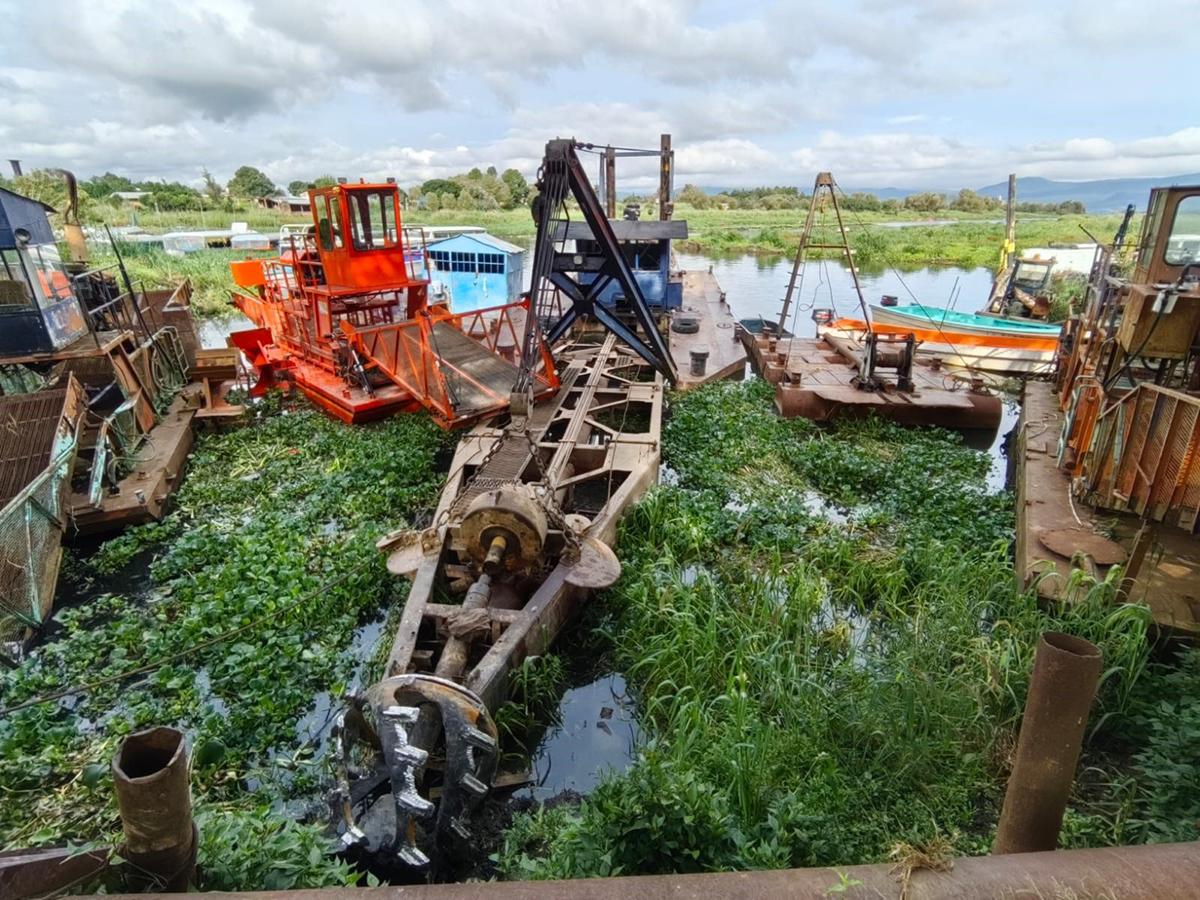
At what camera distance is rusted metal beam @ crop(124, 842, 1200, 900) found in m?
1.93

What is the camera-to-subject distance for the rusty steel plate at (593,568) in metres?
5.01

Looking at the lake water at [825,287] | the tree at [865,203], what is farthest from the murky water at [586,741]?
the tree at [865,203]

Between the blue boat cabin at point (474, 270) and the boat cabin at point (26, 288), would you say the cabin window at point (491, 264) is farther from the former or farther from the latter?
the boat cabin at point (26, 288)

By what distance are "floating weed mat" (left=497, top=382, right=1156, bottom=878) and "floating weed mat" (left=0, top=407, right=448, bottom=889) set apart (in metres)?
1.52

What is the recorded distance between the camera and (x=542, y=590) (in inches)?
194

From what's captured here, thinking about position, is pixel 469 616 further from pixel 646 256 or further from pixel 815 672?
pixel 646 256

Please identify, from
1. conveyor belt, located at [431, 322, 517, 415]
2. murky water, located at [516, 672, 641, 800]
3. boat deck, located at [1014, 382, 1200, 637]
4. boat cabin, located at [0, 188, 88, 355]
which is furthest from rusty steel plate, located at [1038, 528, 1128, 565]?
boat cabin, located at [0, 188, 88, 355]

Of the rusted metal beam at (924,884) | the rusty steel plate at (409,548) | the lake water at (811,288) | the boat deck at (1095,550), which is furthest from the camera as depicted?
the lake water at (811,288)

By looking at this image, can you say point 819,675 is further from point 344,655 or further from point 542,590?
point 344,655

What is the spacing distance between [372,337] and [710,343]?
7.70 metres

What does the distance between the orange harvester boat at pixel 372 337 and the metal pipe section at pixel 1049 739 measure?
740cm

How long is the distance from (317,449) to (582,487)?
147 inches

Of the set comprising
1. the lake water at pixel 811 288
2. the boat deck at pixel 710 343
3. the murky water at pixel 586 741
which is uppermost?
the boat deck at pixel 710 343

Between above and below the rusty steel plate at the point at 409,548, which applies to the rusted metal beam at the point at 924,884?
above
